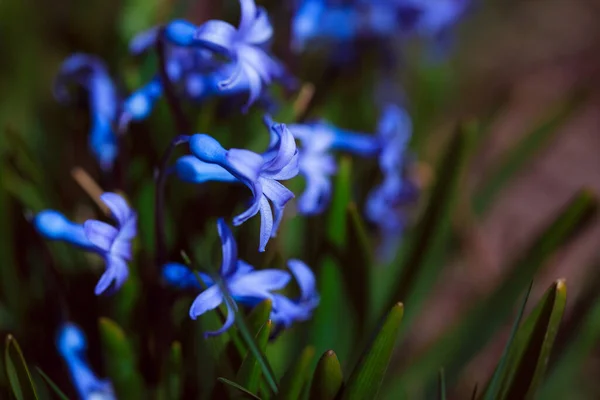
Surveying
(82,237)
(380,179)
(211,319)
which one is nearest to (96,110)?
(82,237)

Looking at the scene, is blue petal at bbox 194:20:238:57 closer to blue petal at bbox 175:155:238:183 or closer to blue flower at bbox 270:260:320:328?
blue petal at bbox 175:155:238:183

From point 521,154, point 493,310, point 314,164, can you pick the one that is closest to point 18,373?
point 314,164

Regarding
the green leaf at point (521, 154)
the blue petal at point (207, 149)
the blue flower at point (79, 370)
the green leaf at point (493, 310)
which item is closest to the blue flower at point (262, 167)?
the blue petal at point (207, 149)

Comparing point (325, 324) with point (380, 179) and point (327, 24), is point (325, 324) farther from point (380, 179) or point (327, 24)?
point (327, 24)

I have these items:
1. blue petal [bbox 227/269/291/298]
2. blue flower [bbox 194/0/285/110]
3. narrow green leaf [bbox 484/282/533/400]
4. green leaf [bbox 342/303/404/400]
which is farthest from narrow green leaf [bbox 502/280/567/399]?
blue flower [bbox 194/0/285/110]

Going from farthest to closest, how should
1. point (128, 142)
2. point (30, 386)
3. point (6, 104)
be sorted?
point (6, 104), point (128, 142), point (30, 386)

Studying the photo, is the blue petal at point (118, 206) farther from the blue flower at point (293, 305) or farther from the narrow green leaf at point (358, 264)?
the narrow green leaf at point (358, 264)

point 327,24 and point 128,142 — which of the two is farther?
point 327,24
